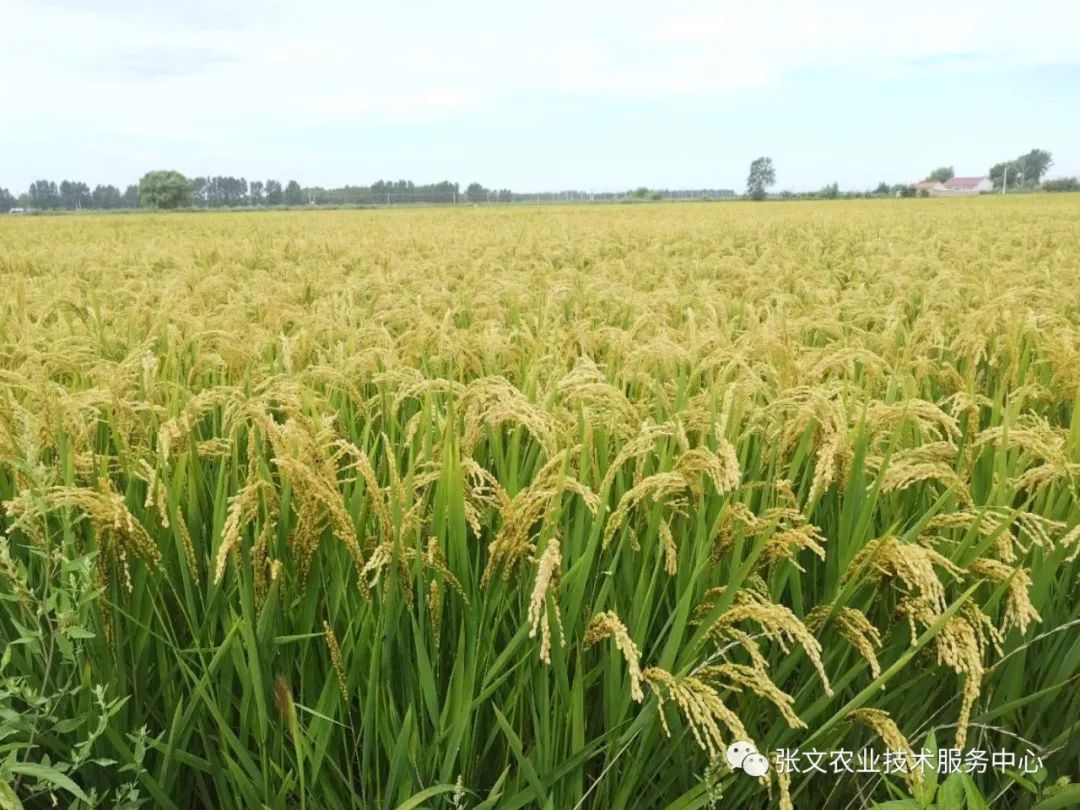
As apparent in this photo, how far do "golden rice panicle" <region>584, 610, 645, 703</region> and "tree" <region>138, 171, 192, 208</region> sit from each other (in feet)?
420

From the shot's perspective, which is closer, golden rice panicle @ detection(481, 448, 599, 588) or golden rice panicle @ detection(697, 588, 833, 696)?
golden rice panicle @ detection(697, 588, 833, 696)

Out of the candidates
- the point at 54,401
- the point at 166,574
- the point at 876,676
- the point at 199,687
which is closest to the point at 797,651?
the point at 876,676

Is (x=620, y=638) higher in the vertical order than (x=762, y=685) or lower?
higher

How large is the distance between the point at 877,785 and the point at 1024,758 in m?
0.41

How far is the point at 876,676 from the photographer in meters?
1.63

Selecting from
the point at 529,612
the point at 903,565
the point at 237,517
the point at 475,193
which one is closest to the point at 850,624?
the point at 903,565

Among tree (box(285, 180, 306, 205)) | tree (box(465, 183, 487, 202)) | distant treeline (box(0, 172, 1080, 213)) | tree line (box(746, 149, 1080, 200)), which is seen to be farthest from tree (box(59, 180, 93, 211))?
tree line (box(746, 149, 1080, 200))

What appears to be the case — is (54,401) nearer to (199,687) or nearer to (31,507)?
(31,507)

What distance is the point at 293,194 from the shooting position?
439 ft

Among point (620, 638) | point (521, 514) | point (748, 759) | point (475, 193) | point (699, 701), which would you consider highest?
point (475, 193)

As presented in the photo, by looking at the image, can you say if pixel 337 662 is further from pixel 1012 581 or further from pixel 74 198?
pixel 74 198

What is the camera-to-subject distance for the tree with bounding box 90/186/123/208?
142m

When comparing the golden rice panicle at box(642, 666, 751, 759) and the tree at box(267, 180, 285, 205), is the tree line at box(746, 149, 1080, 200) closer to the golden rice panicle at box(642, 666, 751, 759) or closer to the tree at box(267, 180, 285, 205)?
the tree at box(267, 180, 285, 205)

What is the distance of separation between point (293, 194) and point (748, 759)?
472 ft
